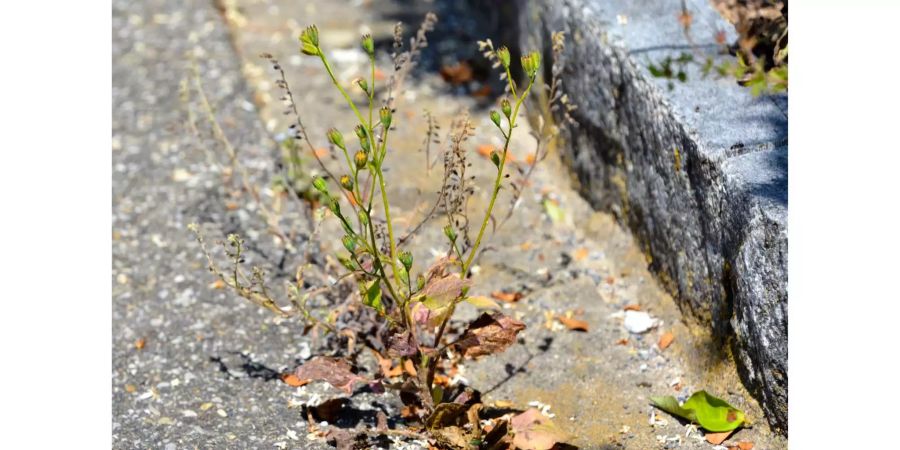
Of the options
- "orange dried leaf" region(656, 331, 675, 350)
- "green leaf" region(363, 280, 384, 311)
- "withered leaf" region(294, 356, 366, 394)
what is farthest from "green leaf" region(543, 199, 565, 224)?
"green leaf" region(363, 280, 384, 311)

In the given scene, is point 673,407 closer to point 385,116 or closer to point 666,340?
point 666,340

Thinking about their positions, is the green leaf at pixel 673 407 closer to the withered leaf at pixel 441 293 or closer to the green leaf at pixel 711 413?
the green leaf at pixel 711 413

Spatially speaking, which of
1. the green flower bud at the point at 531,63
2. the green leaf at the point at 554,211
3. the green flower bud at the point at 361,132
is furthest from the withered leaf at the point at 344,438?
the green leaf at the point at 554,211

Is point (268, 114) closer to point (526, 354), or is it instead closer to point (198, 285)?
point (198, 285)

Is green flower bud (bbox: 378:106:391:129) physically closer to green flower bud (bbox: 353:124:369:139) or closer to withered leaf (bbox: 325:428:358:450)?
green flower bud (bbox: 353:124:369:139)

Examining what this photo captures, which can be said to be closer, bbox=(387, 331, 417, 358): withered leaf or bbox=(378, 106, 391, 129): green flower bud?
bbox=(378, 106, 391, 129): green flower bud

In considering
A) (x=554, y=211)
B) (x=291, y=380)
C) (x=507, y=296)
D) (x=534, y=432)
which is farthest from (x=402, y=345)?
(x=554, y=211)

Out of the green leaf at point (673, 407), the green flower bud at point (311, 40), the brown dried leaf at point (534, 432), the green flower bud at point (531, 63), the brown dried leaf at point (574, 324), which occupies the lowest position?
the green leaf at point (673, 407)
